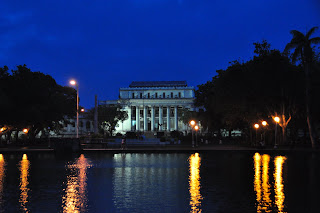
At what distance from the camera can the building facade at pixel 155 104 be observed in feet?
438

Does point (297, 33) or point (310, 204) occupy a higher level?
point (297, 33)

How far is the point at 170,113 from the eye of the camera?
5561 inches

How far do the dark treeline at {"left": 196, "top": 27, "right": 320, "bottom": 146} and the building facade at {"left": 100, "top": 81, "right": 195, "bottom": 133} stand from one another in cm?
7698

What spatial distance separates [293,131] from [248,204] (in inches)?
2039

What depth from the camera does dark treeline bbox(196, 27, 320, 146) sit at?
45094mm

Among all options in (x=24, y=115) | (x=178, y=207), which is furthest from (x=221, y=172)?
(x=24, y=115)

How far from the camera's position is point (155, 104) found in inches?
5281

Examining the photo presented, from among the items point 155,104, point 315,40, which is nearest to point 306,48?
point 315,40

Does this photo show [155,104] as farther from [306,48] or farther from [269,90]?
[306,48]

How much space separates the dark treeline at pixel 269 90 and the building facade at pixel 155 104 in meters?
77.0

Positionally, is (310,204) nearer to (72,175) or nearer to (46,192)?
(46,192)

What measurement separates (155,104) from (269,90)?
8912 centimetres

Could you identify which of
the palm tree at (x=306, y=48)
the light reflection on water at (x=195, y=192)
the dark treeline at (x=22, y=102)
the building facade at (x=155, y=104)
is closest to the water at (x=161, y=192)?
the light reflection on water at (x=195, y=192)

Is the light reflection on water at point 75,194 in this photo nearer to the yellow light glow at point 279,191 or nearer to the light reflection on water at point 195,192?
the light reflection on water at point 195,192
